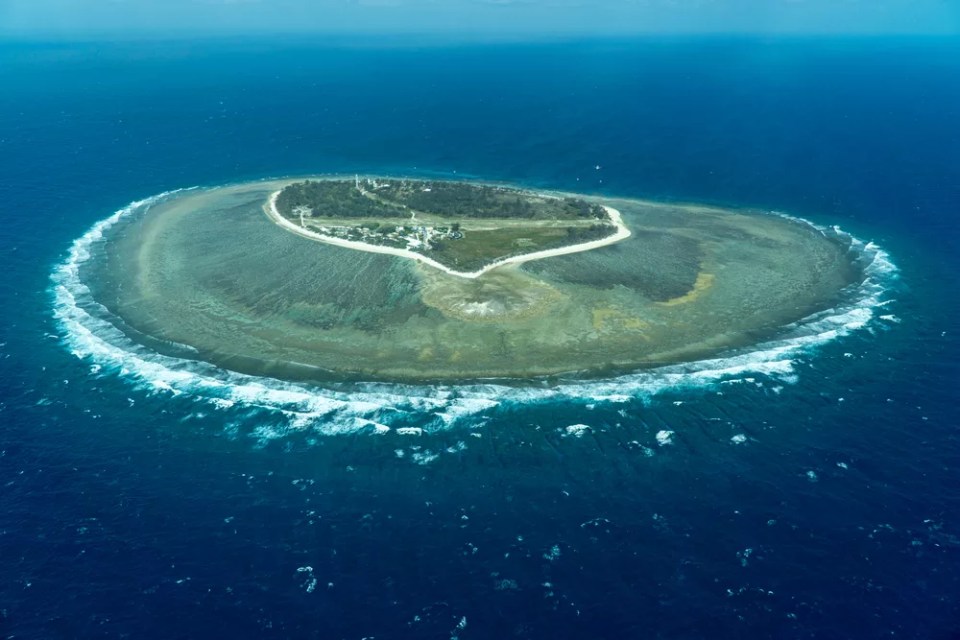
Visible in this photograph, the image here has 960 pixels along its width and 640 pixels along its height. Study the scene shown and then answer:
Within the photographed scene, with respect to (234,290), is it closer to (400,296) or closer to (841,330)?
(400,296)

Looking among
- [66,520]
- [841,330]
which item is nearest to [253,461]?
[66,520]

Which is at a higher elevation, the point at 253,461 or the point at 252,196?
the point at 252,196

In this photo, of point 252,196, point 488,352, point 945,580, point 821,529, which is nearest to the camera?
point 945,580

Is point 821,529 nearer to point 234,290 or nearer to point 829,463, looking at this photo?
point 829,463

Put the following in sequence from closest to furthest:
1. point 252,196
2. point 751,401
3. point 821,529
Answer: point 821,529, point 751,401, point 252,196

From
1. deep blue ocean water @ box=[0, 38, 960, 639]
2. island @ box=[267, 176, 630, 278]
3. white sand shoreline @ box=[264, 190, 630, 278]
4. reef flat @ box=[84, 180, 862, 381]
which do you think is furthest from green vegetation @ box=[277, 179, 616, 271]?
deep blue ocean water @ box=[0, 38, 960, 639]

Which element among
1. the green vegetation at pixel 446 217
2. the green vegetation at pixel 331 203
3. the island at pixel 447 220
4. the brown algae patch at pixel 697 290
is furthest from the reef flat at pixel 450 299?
the green vegetation at pixel 331 203

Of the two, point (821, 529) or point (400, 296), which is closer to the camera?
point (821, 529)

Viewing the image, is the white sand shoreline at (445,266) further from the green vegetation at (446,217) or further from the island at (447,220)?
the green vegetation at (446,217)
